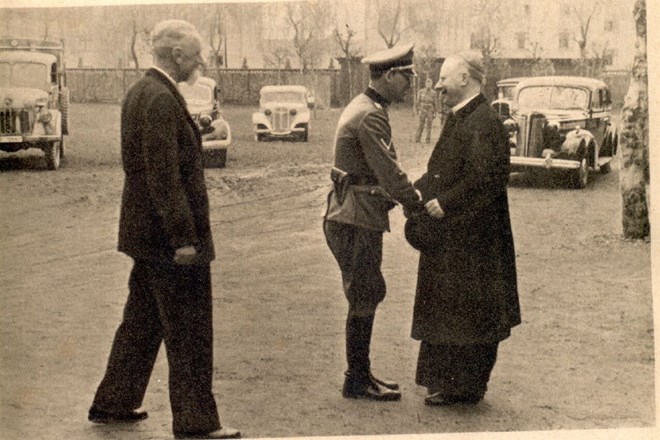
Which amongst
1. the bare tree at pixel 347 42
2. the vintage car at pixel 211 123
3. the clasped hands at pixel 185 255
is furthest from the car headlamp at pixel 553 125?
the clasped hands at pixel 185 255

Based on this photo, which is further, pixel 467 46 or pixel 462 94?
pixel 467 46

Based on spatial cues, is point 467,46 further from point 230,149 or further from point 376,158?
point 230,149

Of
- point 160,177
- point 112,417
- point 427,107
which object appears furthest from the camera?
point 427,107

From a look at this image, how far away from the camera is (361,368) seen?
405 centimetres

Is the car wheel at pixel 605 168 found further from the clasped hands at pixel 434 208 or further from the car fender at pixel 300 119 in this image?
the clasped hands at pixel 434 208

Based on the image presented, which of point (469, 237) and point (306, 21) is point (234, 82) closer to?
point (306, 21)

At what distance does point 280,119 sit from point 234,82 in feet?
1.48

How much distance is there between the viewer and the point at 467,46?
436cm

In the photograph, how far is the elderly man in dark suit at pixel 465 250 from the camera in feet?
12.6

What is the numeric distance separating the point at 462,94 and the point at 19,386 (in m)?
2.24

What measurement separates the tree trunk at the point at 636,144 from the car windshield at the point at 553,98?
0.43 metres

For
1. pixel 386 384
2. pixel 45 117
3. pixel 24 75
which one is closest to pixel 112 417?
pixel 386 384

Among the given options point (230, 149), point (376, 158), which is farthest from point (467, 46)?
point (230, 149)

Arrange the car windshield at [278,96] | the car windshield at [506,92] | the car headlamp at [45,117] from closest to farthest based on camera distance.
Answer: the car windshield at [278,96] → the car windshield at [506,92] → the car headlamp at [45,117]
